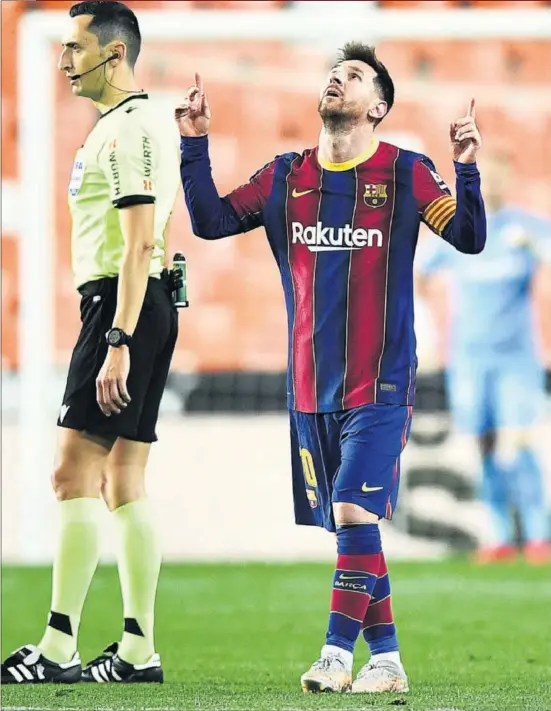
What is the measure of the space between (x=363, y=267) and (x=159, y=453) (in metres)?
5.87

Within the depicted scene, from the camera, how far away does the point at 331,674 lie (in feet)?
14.9

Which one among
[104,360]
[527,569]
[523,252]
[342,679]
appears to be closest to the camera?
[342,679]

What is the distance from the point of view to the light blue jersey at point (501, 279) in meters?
10.3

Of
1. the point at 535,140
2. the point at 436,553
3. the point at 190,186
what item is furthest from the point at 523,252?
the point at 190,186

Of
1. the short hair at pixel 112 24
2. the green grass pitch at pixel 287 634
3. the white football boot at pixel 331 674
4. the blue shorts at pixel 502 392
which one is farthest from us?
the blue shorts at pixel 502 392

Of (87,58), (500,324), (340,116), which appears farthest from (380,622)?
(500,324)

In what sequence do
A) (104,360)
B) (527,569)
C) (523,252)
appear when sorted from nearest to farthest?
(104,360) → (527,569) → (523,252)

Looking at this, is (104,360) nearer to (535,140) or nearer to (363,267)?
(363,267)

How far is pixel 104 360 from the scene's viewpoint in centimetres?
486

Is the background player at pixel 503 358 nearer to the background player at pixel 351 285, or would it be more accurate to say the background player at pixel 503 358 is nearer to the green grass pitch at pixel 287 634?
the green grass pitch at pixel 287 634

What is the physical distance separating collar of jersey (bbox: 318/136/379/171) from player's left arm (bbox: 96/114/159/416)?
0.53m

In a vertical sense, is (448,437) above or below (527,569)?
above

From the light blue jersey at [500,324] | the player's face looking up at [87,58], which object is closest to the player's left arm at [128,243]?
the player's face looking up at [87,58]

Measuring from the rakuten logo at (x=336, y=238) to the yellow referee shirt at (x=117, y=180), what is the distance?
45 cm
